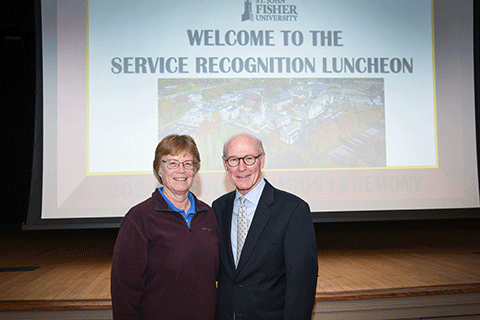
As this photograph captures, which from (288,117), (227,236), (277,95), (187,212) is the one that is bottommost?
(227,236)

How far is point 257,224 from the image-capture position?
131 centimetres

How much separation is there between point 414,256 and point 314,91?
1.72 m

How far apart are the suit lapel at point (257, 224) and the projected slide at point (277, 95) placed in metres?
1.65

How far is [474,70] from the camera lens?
3.15 m

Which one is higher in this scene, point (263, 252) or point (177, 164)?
point (177, 164)

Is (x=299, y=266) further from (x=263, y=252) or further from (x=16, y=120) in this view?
(x=16, y=120)

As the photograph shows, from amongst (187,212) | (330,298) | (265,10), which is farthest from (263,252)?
(265,10)

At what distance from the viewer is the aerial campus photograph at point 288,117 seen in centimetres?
298

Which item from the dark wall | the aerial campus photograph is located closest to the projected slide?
the aerial campus photograph

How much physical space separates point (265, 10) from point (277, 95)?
2.56ft

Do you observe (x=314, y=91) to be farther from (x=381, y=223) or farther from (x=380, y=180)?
(x=381, y=223)

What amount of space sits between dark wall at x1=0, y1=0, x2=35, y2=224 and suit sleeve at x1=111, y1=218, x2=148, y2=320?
5977 millimetres

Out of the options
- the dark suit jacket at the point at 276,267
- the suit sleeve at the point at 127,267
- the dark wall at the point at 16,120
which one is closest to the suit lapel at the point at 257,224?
the dark suit jacket at the point at 276,267

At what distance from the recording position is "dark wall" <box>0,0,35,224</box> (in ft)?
20.3
